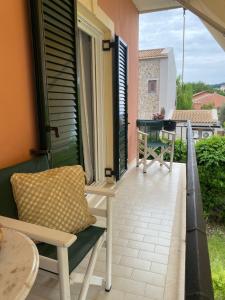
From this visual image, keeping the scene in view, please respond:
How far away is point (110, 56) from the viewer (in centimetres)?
300

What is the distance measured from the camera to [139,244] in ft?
6.59

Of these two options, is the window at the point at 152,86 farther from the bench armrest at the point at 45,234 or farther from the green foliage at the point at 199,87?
the bench armrest at the point at 45,234

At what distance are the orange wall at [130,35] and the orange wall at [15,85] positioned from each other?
1.53 metres

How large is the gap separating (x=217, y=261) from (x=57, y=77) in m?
3.58

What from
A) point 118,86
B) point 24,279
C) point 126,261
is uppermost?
point 118,86

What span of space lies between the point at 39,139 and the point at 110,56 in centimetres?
187

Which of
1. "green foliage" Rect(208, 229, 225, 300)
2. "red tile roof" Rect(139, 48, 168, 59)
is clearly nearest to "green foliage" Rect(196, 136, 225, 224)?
"green foliage" Rect(208, 229, 225, 300)

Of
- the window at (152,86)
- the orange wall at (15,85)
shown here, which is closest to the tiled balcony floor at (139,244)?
the orange wall at (15,85)

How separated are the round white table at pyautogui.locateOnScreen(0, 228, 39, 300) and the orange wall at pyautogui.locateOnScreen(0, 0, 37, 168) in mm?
640

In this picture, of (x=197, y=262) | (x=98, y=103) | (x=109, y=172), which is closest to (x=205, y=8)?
(x=98, y=103)

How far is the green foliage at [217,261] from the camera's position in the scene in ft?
8.87

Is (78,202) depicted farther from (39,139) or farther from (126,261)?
(126,261)

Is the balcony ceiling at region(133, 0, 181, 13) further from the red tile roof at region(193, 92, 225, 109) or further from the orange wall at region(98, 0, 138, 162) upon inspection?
the red tile roof at region(193, 92, 225, 109)

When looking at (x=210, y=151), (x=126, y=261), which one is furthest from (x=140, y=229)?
(x=210, y=151)
